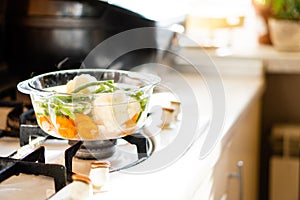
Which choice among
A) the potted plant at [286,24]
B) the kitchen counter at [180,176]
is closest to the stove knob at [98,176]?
the kitchen counter at [180,176]

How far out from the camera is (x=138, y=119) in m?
1.03

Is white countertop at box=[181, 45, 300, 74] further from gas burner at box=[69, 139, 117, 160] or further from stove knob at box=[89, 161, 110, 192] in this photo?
stove knob at box=[89, 161, 110, 192]

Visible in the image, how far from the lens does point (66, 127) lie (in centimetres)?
98

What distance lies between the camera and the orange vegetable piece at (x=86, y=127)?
974mm

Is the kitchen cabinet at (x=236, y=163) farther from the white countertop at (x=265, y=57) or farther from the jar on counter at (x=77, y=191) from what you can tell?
the jar on counter at (x=77, y=191)

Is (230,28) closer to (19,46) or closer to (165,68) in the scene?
(165,68)

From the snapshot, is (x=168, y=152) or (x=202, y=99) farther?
(x=202, y=99)

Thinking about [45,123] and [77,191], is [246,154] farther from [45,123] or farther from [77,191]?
[77,191]

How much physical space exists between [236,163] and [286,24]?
59cm

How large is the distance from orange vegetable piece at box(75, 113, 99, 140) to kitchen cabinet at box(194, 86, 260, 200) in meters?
0.24

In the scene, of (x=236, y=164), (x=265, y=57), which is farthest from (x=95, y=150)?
(x=265, y=57)

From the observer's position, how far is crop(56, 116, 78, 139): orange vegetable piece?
0.98 m

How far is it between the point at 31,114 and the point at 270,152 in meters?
1.22

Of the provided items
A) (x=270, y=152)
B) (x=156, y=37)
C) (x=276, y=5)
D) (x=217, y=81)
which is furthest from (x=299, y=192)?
(x=156, y=37)
